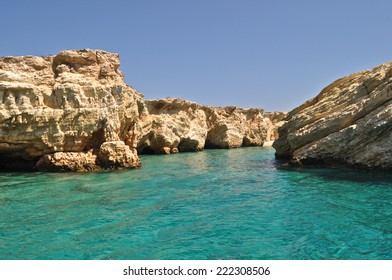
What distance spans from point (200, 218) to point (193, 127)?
35293mm

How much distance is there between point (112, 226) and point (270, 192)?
655 cm

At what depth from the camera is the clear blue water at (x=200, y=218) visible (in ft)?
22.7

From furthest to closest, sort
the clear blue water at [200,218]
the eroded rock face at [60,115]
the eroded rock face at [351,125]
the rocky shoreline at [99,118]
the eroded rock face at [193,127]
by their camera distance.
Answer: the eroded rock face at [193,127], the eroded rock face at [60,115], the rocky shoreline at [99,118], the eroded rock face at [351,125], the clear blue water at [200,218]

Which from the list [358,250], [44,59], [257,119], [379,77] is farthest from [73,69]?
[257,119]

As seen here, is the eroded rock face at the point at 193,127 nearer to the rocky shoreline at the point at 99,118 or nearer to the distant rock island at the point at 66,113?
the distant rock island at the point at 66,113

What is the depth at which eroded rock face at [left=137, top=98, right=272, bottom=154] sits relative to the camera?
39.6m

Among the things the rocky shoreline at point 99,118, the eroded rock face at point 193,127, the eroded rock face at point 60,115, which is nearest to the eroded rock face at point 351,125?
the rocky shoreline at point 99,118

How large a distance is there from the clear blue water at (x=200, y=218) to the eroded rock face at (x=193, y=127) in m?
20.7

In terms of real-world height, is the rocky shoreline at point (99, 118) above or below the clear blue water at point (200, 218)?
above

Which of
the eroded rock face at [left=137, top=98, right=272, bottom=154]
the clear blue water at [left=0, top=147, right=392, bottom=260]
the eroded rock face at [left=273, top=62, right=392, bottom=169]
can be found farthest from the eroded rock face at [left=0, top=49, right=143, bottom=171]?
the eroded rock face at [left=137, top=98, right=272, bottom=154]

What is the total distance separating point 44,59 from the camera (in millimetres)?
20641

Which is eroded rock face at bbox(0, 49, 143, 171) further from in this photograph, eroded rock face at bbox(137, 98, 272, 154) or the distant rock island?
eroded rock face at bbox(137, 98, 272, 154)

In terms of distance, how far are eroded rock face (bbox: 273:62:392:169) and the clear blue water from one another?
4.83 feet
